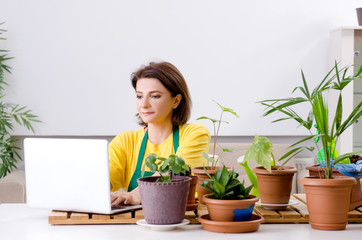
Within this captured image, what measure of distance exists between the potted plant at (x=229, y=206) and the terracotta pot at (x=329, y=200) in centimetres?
18

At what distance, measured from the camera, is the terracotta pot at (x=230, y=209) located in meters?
1.69

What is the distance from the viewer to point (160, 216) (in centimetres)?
172

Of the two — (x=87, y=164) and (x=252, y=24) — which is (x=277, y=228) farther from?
(x=252, y=24)

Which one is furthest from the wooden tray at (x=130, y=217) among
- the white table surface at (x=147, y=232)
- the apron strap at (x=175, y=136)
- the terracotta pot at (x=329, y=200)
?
the apron strap at (x=175, y=136)

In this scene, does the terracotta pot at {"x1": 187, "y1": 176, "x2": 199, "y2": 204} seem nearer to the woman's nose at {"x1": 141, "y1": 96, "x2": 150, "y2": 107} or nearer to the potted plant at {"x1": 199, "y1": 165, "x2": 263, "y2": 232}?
the potted plant at {"x1": 199, "y1": 165, "x2": 263, "y2": 232}

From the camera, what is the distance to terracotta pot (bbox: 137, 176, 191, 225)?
1.70 metres

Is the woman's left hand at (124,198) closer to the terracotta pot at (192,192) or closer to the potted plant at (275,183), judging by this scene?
the terracotta pot at (192,192)

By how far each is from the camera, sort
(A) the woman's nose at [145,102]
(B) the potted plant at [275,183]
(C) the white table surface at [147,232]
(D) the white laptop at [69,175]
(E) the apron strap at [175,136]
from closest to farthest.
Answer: (C) the white table surface at [147,232] → (D) the white laptop at [69,175] → (B) the potted plant at [275,183] → (A) the woman's nose at [145,102] → (E) the apron strap at [175,136]

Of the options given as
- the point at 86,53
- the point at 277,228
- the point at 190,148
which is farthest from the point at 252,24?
the point at 277,228

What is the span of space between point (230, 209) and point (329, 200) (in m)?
0.32

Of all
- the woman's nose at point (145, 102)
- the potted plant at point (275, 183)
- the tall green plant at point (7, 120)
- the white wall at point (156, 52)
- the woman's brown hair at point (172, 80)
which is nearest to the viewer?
the potted plant at point (275, 183)

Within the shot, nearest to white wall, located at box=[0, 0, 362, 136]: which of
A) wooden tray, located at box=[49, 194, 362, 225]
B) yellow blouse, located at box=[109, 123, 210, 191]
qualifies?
yellow blouse, located at box=[109, 123, 210, 191]

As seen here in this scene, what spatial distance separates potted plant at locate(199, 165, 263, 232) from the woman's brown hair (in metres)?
0.86

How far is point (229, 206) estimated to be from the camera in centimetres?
170
